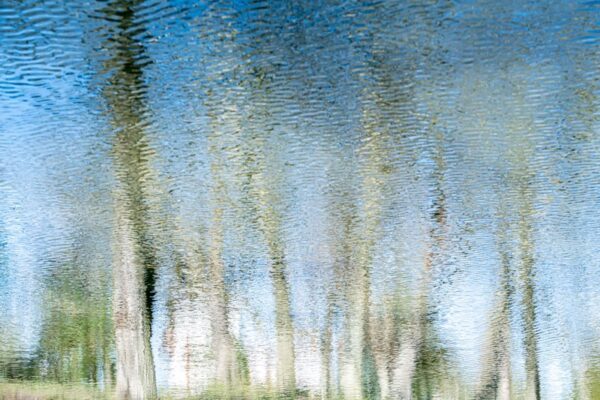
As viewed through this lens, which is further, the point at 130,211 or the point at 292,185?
the point at 130,211

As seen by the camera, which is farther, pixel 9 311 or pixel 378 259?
pixel 9 311

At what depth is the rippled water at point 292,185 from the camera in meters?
4.12

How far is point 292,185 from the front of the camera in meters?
6.69

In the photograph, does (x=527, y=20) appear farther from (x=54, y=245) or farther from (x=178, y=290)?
(x=178, y=290)

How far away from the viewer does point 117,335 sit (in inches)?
456

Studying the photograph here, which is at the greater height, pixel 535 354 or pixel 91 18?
pixel 91 18

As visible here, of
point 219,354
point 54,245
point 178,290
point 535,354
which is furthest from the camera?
point 535,354

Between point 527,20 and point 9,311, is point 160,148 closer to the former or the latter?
point 527,20

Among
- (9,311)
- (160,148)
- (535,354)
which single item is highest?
(160,148)

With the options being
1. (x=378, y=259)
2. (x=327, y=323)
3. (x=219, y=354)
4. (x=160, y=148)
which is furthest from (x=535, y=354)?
(x=160, y=148)

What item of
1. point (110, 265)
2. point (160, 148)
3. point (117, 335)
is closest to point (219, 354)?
point (117, 335)

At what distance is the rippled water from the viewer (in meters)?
4.12

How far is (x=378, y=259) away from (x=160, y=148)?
3.75m

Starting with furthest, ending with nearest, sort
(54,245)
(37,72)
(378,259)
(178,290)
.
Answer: (178,290) → (378,259) → (54,245) → (37,72)
